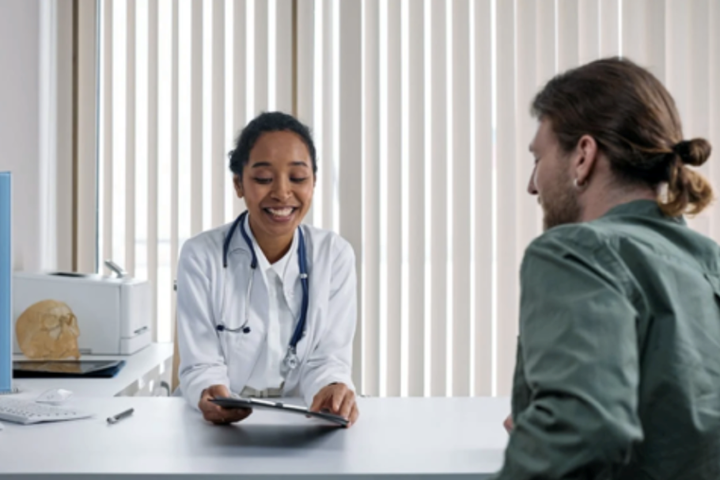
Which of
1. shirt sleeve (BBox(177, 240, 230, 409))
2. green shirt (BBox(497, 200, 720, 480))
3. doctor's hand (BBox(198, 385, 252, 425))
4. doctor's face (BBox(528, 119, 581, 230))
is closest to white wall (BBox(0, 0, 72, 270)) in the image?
shirt sleeve (BBox(177, 240, 230, 409))

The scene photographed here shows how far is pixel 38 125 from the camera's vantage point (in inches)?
139

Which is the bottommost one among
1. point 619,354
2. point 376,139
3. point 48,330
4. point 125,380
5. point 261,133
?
point 125,380

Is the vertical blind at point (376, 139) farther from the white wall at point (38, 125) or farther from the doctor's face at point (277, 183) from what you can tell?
the doctor's face at point (277, 183)

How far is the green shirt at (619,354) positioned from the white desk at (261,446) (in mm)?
448

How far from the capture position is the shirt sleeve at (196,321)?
200 cm

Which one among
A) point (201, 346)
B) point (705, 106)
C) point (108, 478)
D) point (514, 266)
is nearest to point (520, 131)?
point (514, 266)

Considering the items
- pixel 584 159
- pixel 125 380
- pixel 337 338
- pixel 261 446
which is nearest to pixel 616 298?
pixel 584 159

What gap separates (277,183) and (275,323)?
381mm

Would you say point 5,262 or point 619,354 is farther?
point 5,262

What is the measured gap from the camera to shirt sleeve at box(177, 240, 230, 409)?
78.9 inches

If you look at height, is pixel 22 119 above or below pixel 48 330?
above

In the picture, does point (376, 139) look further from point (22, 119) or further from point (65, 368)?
point (65, 368)

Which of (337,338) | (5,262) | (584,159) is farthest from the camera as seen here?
(337,338)

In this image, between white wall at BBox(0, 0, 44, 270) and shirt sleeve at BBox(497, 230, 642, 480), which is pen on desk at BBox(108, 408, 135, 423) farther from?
white wall at BBox(0, 0, 44, 270)
